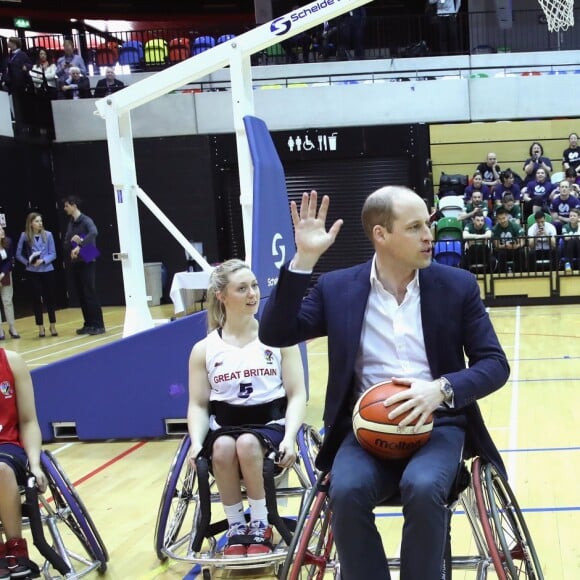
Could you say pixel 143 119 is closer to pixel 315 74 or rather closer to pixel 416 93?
pixel 315 74

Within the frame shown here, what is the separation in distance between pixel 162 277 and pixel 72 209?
211 inches

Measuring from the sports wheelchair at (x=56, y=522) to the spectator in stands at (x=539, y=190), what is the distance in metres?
11.0

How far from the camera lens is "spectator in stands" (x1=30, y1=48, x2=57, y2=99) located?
14.6 m

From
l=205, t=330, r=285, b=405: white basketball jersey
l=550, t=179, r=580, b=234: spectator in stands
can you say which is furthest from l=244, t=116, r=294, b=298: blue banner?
l=550, t=179, r=580, b=234: spectator in stands

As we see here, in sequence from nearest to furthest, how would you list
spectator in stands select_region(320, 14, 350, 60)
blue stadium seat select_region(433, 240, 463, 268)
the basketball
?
1. the basketball
2. blue stadium seat select_region(433, 240, 463, 268)
3. spectator in stands select_region(320, 14, 350, 60)

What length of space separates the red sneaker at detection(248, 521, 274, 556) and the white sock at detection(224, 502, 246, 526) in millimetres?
48

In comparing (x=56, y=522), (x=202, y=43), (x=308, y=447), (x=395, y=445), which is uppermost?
(x=202, y=43)

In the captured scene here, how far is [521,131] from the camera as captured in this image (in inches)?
580

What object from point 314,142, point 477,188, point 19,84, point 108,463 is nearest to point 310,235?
point 108,463

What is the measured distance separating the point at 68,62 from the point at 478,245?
905 cm

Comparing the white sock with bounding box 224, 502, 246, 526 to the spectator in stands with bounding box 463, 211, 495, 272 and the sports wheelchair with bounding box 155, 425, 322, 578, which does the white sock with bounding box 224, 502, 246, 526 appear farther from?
the spectator in stands with bounding box 463, 211, 495, 272

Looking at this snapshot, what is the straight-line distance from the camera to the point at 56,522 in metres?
3.06

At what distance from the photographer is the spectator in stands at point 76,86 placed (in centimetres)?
1483

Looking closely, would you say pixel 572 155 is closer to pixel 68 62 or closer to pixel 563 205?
pixel 563 205
